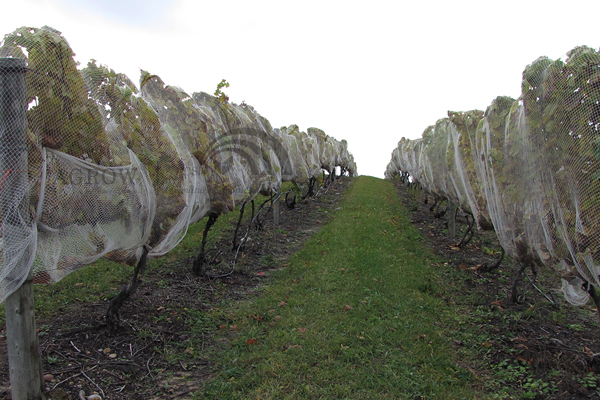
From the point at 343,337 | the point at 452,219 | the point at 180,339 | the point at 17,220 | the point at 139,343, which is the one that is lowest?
the point at 343,337

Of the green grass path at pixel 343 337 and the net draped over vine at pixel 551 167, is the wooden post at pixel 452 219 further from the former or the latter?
the net draped over vine at pixel 551 167

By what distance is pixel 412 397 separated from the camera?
10.6 feet

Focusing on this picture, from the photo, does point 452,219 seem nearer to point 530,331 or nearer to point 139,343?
point 530,331

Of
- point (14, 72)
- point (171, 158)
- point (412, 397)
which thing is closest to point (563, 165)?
point (412, 397)

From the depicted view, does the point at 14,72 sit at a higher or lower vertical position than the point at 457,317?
higher

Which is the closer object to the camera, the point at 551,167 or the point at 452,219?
the point at 551,167

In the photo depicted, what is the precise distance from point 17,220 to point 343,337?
11.1 ft

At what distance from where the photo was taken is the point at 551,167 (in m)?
3.46

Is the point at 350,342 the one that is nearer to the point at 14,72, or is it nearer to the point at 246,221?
the point at 14,72

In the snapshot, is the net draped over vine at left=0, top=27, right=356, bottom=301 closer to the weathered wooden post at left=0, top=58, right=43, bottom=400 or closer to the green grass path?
the weathered wooden post at left=0, top=58, right=43, bottom=400

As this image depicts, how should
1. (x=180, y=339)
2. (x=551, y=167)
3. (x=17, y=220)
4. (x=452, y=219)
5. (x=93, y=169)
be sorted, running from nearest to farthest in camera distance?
(x=17, y=220) < (x=93, y=169) < (x=551, y=167) < (x=180, y=339) < (x=452, y=219)

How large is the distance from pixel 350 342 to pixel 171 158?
3.01 meters

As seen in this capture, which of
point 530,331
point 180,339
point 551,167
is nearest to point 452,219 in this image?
point 530,331

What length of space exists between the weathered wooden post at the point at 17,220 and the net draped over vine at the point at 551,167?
14.4 ft
